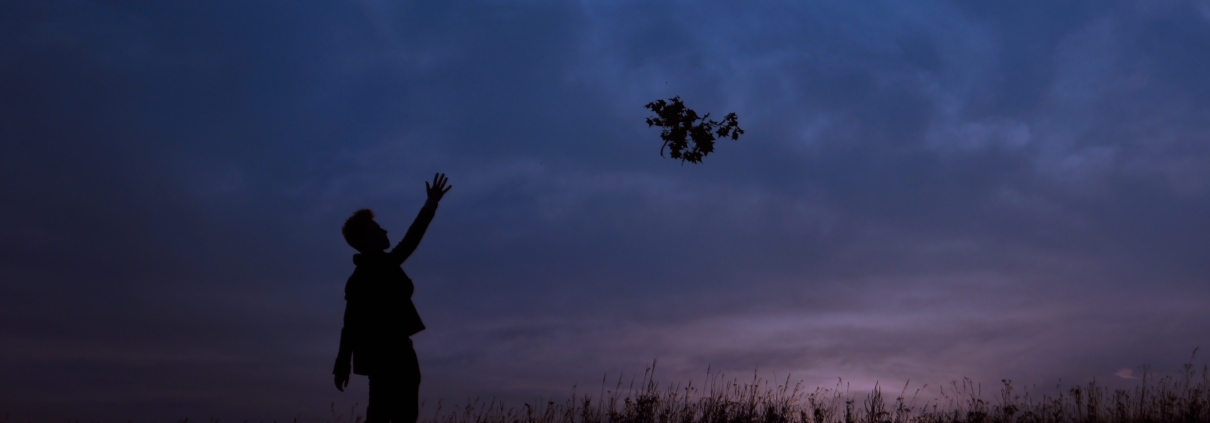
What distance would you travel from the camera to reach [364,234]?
5.52 metres

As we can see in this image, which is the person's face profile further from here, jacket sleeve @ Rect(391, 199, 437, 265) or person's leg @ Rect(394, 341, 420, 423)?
person's leg @ Rect(394, 341, 420, 423)

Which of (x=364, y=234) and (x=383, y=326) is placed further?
(x=364, y=234)

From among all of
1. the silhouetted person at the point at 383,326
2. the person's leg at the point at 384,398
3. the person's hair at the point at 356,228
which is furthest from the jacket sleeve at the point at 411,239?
the person's leg at the point at 384,398

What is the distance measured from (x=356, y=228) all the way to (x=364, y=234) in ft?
0.34

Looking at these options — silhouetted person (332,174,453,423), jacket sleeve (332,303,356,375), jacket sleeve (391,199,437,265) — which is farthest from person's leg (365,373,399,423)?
jacket sleeve (391,199,437,265)

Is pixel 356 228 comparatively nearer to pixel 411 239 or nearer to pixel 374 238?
pixel 374 238

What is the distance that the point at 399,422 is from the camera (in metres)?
5.27

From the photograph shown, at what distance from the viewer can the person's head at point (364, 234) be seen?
5.49 meters

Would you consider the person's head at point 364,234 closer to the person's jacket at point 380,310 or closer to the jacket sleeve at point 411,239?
the person's jacket at point 380,310

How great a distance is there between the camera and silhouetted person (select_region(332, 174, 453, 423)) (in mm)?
5285

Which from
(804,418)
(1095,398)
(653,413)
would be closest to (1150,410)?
(1095,398)

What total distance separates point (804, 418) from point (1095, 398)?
3.80 m

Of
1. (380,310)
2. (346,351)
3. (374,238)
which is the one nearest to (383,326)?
(380,310)

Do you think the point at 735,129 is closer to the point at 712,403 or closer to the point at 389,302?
A: the point at 712,403
